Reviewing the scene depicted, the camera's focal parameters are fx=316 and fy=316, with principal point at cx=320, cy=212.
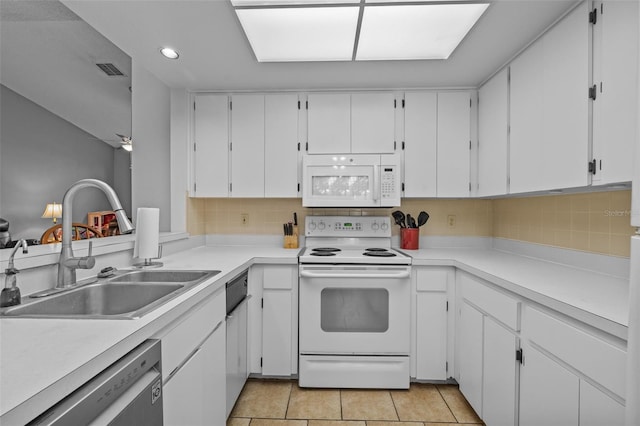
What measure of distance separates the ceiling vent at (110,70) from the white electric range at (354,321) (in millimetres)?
1877

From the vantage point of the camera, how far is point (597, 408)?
1.00 meters

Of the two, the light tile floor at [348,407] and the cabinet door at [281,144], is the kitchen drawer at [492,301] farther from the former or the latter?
the cabinet door at [281,144]

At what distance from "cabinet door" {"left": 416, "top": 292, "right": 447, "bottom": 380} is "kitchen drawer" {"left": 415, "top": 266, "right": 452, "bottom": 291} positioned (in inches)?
2.3

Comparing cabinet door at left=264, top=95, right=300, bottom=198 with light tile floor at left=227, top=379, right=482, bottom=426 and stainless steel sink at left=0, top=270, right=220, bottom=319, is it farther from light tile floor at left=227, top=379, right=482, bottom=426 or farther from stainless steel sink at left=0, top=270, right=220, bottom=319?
light tile floor at left=227, top=379, right=482, bottom=426

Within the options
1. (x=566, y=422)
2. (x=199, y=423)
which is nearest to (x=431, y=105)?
(x=566, y=422)

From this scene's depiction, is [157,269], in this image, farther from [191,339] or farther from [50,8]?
[50,8]

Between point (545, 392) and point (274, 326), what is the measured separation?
156 cm

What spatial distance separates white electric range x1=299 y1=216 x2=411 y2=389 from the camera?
216cm

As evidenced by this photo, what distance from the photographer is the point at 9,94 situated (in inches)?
68.0

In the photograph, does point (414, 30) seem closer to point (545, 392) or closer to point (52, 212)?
point (545, 392)

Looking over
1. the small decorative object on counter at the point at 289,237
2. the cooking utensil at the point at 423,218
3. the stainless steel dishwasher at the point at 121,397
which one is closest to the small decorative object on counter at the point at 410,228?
the cooking utensil at the point at 423,218

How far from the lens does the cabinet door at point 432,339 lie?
2197 millimetres

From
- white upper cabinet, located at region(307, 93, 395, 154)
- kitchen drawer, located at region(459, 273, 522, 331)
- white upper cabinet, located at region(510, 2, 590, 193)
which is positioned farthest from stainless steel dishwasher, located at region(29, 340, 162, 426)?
white upper cabinet, located at region(307, 93, 395, 154)

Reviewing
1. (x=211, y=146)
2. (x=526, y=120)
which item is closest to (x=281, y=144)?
(x=211, y=146)
